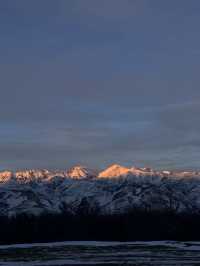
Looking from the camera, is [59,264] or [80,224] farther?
[80,224]

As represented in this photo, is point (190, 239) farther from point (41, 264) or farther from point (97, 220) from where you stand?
point (41, 264)

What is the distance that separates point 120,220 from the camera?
4284 inches

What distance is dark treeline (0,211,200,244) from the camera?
10000 cm

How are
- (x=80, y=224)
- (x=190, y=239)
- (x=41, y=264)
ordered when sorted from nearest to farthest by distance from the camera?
(x=41, y=264) < (x=190, y=239) < (x=80, y=224)

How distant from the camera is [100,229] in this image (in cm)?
10600

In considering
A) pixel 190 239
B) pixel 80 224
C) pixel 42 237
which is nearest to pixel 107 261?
pixel 190 239

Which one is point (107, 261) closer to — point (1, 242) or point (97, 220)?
point (1, 242)

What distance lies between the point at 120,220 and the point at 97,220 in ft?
20.0

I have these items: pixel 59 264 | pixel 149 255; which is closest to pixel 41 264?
pixel 59 264

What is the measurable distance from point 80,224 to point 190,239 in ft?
85.0

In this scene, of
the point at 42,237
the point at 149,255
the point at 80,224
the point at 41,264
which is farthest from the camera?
the point at 80,224

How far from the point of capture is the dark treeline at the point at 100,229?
328 ft

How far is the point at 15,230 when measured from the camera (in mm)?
106062

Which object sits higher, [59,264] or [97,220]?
[97,220]
